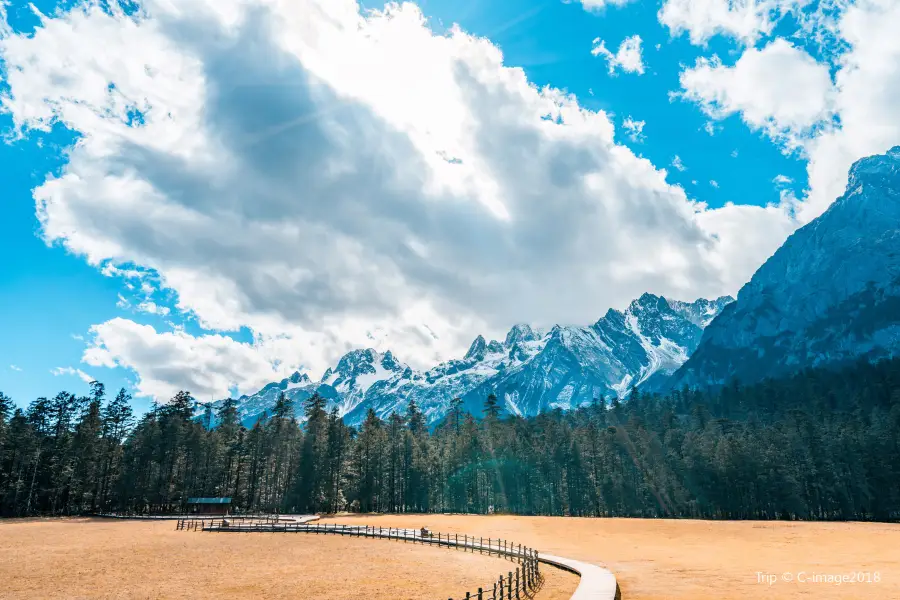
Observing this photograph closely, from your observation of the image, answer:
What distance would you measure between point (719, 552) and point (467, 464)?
7552 centimetres

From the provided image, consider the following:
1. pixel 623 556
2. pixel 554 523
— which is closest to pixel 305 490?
pixel 554 523

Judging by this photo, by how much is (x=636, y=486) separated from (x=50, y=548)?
352 feet

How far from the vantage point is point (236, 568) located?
39781mm

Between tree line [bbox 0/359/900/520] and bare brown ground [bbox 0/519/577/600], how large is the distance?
42.8 m

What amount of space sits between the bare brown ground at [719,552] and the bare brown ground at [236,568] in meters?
7.83

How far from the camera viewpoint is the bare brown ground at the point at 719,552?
29297 millimetres

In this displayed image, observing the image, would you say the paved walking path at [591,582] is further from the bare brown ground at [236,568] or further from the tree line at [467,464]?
the tree line at [467,464]

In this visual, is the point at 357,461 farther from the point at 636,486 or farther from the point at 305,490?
the point at 636,486

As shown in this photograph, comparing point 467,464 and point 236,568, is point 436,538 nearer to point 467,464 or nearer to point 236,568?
point 236,568

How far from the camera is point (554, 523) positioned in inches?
3460

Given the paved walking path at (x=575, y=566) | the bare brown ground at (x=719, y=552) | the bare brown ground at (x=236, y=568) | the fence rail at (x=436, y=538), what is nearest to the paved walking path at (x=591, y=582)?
the paved walking path at (x=575, y=566)

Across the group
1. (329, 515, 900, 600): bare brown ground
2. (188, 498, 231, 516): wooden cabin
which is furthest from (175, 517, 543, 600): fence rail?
(188, 498, 231, 516): wooden cabin

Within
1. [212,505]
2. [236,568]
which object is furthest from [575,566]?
Result: [212,505]

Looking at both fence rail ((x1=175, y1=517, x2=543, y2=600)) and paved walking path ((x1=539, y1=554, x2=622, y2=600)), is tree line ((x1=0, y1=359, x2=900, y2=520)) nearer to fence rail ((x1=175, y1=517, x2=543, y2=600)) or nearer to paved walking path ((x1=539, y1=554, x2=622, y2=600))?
fence rail ((x1=175, y1=517, x2=543, y2=600))
